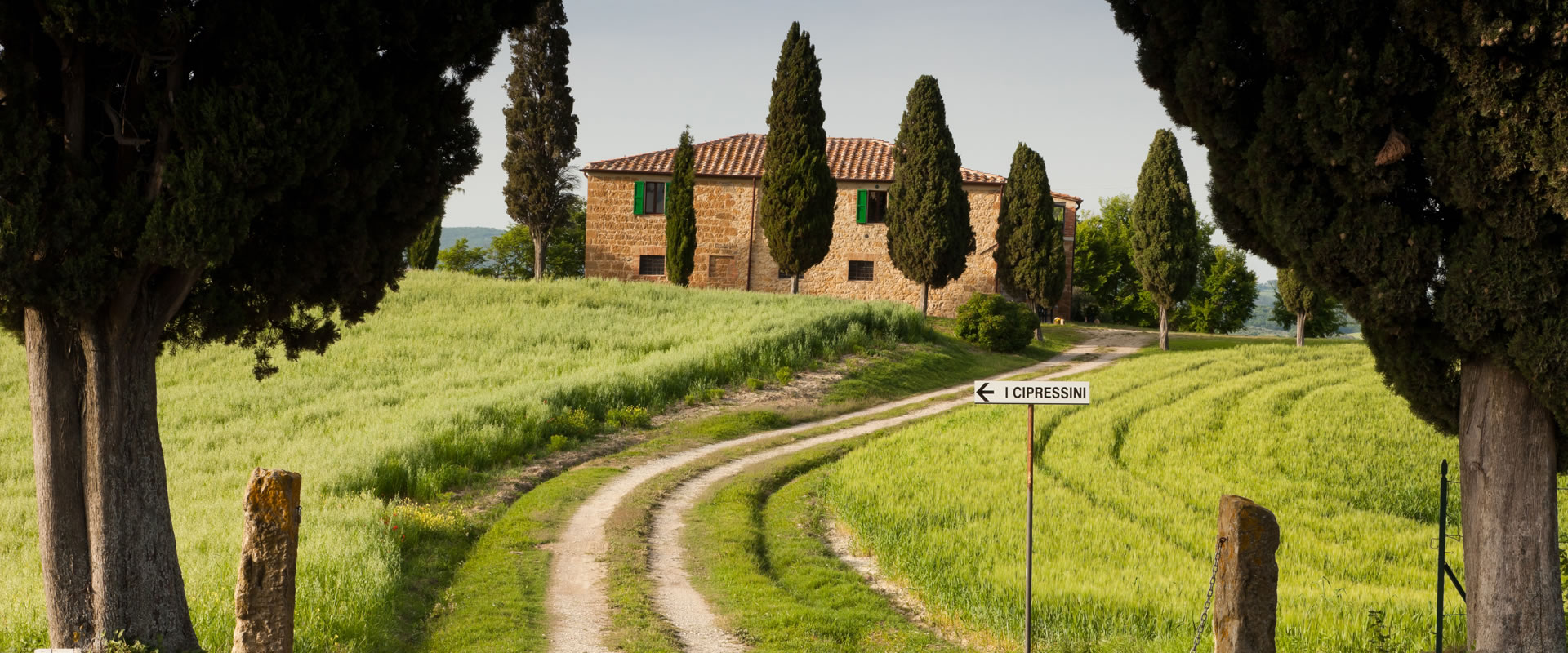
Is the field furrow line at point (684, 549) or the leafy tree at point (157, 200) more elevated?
the leafy tree at point (157, 200)

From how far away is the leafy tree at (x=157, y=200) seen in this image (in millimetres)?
6828

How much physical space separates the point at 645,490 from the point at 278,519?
8623 millimetres

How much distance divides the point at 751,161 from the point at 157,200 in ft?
126

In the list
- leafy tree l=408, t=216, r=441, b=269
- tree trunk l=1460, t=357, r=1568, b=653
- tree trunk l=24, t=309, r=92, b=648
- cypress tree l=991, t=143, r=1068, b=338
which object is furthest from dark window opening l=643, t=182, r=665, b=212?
tree trunk l=1460, t=357, r=1568, b=653

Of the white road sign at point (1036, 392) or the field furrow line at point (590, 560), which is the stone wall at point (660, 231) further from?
the white road sign at point (1036, 392)

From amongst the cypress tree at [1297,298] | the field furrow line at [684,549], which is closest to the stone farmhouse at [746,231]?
the cypress tree at [1297,298]

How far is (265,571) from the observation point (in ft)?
21.9

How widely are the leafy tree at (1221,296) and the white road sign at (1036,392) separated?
60436 mm

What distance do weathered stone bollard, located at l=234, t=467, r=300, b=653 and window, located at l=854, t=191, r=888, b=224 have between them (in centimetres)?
3772

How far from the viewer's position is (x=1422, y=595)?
9.53 m

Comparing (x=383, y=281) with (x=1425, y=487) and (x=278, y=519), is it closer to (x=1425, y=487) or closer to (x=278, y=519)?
(x=278, y=519)

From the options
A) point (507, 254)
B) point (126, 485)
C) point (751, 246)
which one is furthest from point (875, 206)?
point (507, 254)

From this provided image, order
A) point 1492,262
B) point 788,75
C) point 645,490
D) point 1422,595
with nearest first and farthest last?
point 1492,262 → point 1422,595 → point 645,490 → point 788,75

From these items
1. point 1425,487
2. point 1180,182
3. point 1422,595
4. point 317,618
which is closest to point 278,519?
point 317,618
